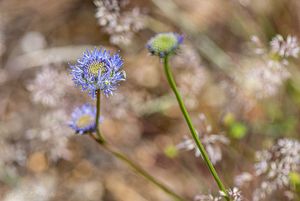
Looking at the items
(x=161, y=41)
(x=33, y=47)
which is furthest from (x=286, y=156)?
(x=33, y=47)

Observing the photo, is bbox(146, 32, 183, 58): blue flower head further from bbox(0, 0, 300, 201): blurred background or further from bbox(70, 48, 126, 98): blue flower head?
bbox(0, 0, 300, 201): blurred background

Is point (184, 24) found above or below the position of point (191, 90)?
above

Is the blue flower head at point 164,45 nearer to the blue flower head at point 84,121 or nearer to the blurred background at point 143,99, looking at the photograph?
the blue flower head at point 84,121

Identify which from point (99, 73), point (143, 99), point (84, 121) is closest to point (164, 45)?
point (99, 73)

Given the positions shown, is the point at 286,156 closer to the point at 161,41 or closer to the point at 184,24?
the point at 161,41

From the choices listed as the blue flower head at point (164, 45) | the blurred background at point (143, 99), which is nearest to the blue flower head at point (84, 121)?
the blurred background at point (143, 99)

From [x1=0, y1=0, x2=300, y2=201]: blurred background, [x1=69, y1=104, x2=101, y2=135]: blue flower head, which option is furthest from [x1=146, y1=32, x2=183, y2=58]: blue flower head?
[x1=0, y1=0, x2=300, y2=201]: blurred background
